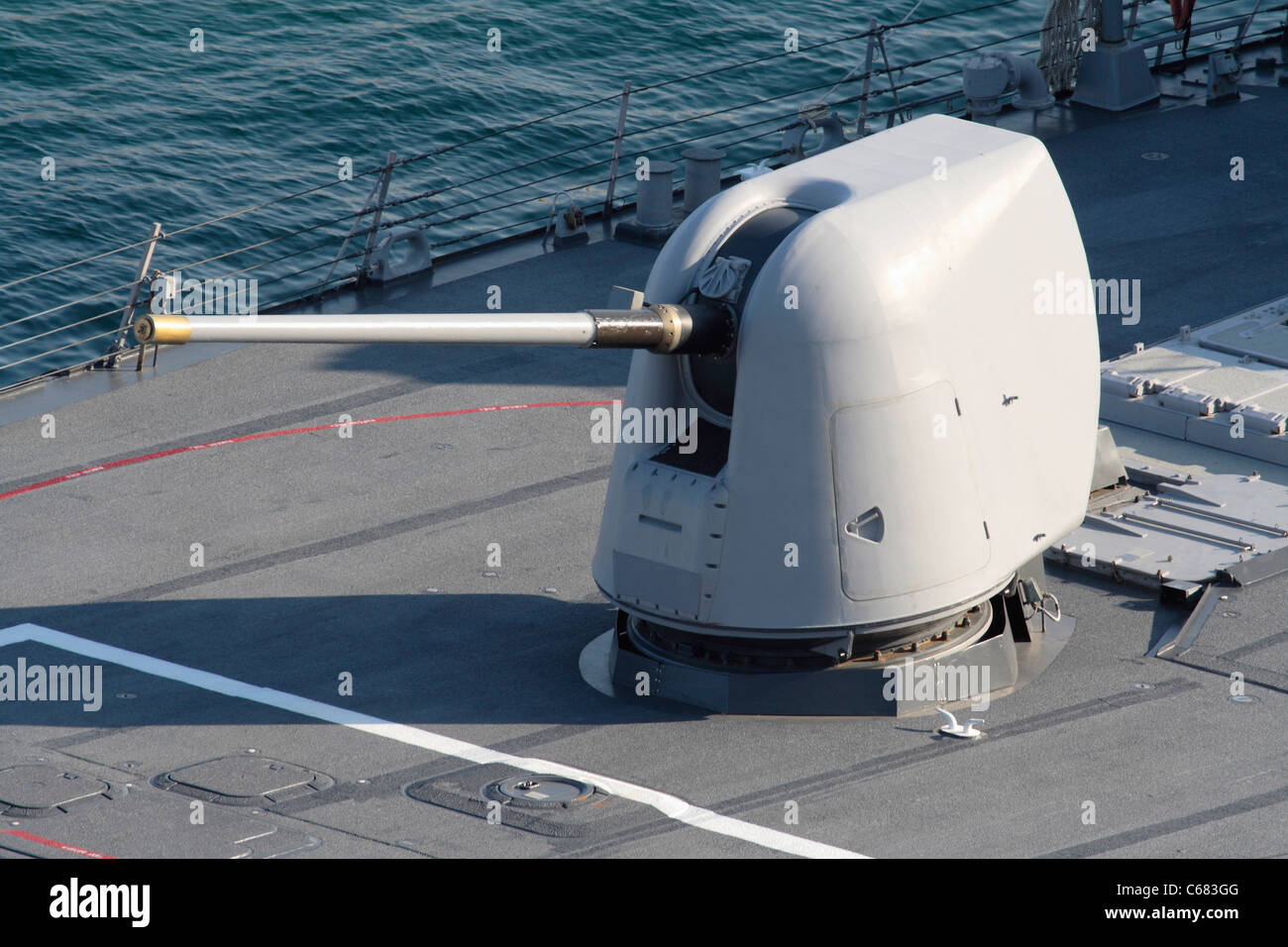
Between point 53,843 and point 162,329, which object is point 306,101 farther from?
point 162,329

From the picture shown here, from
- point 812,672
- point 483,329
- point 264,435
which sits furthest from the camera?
point 264,435

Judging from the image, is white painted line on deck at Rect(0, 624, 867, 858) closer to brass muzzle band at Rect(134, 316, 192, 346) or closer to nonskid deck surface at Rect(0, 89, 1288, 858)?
nonskid deck surface at Rect(0, 89, 1288, 858)

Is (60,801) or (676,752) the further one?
(676,752)

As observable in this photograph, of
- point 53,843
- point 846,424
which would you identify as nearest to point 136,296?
point 53,843

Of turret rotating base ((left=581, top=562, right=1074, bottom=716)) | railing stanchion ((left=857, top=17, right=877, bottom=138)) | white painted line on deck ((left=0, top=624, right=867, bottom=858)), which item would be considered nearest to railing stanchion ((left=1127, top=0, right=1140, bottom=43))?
railing stanchion ((left=857, top=17, right=877, bottom=138))

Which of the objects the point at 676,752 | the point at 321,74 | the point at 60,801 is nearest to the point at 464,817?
the point at 676,752

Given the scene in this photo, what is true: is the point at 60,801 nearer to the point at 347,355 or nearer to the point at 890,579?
the point at 890,579
